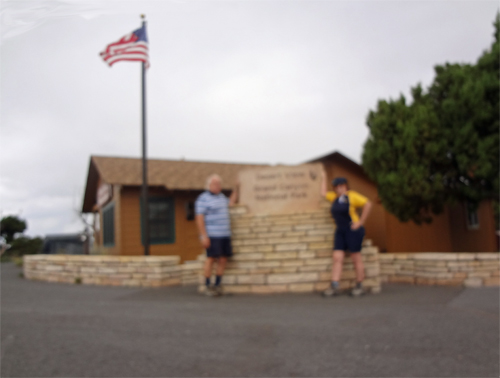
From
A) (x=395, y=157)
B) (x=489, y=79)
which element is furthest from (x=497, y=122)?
(x=395, y=157)

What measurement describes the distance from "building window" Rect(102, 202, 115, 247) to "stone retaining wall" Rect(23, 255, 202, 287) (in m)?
5.12

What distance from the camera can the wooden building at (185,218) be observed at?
14.3 metres

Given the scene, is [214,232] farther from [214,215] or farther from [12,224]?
[12,224]

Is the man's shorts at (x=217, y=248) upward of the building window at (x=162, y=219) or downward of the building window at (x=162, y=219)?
downward

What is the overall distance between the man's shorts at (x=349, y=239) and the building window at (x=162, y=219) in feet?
28.1

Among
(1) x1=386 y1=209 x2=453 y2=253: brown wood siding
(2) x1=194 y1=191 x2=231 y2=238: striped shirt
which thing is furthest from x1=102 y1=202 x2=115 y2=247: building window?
(2) x1=194 y1=191 x2=231 y2=238: striped shirt

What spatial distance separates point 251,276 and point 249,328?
2.37 meters

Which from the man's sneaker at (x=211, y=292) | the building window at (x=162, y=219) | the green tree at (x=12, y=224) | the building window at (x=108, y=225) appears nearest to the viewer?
the green tree at (x=12, y=224)

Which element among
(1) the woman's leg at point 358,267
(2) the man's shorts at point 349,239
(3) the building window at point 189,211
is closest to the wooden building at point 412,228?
(3) the building window at point 189,211

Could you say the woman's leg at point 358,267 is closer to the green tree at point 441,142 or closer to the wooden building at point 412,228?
the green tree at point 441,142

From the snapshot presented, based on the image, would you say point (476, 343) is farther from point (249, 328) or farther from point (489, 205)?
point (489, 205)

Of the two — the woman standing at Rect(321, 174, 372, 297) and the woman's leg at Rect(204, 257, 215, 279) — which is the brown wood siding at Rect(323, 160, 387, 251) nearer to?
the woman standing at Rect(321, 174, 372, 297)

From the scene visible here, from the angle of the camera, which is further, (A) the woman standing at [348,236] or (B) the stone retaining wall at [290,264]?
(B) the stone retaining wall at [290,264]

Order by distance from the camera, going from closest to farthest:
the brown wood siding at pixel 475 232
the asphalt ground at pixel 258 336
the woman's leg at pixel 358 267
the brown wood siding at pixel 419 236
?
the asphalt ground at pixel 258 336 < the woman's leg at pixel 358 267 < the brown wood siding at pixel 475 232 < the brown wood siding at pixel 419 236
